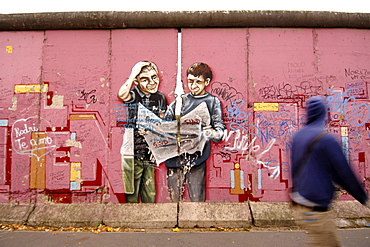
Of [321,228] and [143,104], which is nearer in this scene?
[321,228]

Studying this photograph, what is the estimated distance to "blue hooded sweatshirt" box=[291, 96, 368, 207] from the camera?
2251mm

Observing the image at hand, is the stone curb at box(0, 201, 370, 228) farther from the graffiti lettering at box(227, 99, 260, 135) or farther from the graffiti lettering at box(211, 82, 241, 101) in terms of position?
the graffiti lettering at box(211, 82, 241, 101)

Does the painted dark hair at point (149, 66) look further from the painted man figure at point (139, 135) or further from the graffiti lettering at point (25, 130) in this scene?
the graffiti lettering at point (25, 130)

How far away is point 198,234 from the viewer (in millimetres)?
4680

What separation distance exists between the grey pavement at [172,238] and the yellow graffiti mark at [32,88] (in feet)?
9.55

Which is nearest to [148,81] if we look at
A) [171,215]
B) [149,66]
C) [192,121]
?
[149,66]

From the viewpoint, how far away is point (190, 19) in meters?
5.70

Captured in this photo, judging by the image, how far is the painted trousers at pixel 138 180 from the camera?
18.4 feet

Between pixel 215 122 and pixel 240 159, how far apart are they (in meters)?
0.96

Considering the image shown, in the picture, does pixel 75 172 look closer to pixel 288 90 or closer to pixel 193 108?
pixel 193 108

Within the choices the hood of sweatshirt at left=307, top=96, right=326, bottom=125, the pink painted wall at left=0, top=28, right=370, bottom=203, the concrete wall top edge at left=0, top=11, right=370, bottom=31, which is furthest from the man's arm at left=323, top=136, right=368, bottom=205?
the concrete wall top edge at left=0, top=11, right=370, bottom=31

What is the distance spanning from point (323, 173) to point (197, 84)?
12.3 feet

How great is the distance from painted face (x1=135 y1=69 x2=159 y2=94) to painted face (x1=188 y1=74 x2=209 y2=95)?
2.46 ft

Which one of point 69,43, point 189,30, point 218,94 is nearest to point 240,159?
point 218,94
